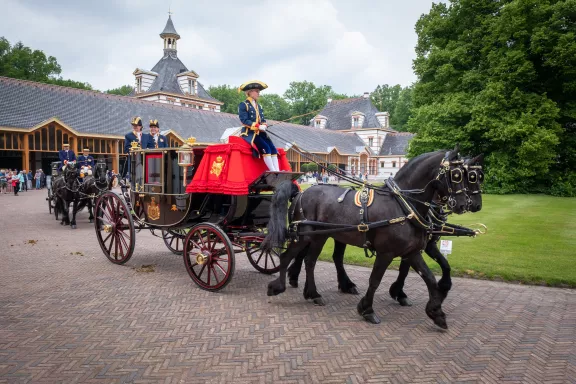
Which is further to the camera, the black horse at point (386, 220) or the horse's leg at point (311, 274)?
the horse's leg at point (311, 274)

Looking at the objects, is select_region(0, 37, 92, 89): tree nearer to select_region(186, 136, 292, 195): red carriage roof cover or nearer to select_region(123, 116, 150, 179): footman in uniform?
select_region(123, 116, 150, 179): footman in uniform

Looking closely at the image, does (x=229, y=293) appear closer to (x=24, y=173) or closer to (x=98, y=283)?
(x=98, y=283)

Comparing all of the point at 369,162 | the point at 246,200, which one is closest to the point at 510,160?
the point at 246,200

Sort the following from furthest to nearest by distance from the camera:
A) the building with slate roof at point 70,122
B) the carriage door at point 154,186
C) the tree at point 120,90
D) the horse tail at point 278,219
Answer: the tree at point 120,90
the building with slate roof at point 70,122
the carriage door at point 154,186
the horse tail at point 278,219

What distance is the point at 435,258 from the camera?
589cm

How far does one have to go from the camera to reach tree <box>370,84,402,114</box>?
8156cm

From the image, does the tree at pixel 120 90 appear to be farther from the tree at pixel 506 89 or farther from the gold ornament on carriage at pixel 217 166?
the gold ornament on carriage at pixel 217 166

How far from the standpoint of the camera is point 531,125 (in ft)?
69.3

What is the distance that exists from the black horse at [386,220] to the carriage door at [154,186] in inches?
99.4

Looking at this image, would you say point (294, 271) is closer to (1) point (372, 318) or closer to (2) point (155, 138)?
(1) point (372, 318)

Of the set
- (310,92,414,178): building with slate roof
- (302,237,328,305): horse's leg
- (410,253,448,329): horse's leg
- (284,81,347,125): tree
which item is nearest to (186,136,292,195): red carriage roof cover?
(302,237,328,305): horse's leg

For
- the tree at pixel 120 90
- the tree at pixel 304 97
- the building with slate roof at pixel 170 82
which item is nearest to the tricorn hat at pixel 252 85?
the building with slate roof at pixel 170 82

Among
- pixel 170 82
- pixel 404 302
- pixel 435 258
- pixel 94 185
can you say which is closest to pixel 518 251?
pixel 435 258

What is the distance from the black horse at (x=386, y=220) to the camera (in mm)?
5137
